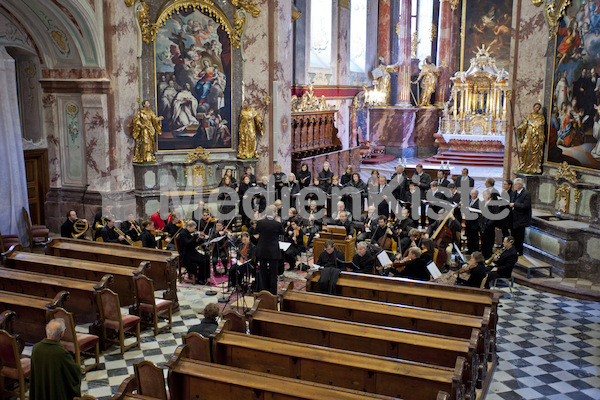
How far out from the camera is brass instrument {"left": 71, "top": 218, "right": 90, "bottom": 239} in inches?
476

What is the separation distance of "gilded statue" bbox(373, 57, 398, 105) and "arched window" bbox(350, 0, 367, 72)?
815mm

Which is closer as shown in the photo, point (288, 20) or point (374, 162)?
point (288, 20)

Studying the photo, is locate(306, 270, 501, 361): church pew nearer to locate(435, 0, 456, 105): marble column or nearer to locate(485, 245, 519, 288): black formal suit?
locate(485, 245, 519, 288): black formal suit

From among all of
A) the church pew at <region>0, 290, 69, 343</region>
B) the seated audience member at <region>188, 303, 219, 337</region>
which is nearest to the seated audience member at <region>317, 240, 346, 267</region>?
the seated audience member at <region>188, 303, 219, 337</region>

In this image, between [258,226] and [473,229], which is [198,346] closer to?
[258,226]

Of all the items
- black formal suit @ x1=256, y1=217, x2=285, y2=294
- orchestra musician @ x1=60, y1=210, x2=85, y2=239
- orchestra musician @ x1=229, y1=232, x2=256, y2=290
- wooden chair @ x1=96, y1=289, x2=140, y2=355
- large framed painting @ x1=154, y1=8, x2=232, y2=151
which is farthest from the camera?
large framed painting @ x1=154, y1=8, x2=232, y2=151

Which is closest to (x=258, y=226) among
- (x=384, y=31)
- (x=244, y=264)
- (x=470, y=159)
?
(x=244, y=264)

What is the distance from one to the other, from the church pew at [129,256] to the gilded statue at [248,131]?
580 centimetres

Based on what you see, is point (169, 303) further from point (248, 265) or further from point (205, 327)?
point (205, 327)

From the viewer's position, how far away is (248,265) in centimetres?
1004

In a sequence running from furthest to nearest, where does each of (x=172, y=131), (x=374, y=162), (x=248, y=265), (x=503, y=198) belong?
(x=374, y=162), (x=172, y=131), (x=503, y=198), (x=248, y=265)

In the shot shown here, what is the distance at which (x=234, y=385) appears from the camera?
5547mm

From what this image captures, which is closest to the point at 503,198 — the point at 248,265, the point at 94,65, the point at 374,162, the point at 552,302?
the point at 552,302

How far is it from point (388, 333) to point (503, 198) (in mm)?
6469
